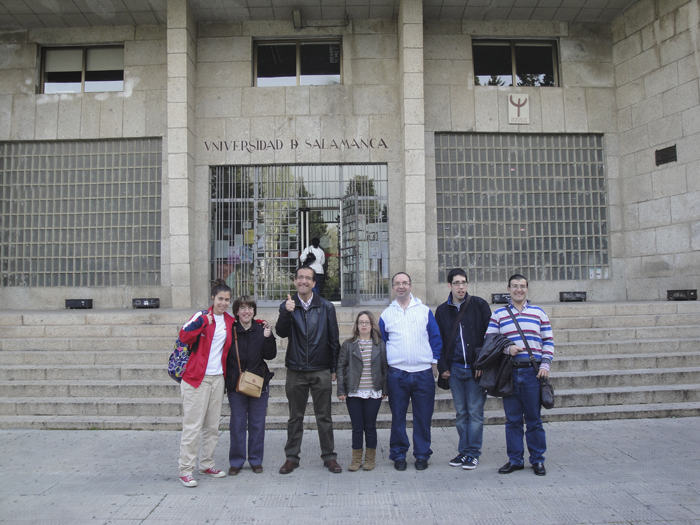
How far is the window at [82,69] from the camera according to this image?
11984 mm

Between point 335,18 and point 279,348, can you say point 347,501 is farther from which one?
point 335,18

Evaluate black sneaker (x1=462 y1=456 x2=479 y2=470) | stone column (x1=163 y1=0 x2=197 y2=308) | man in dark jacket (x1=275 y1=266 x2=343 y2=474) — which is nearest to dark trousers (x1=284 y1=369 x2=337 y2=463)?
man in dark jacket (x1=275 y1=266 x2=343 y2=474)

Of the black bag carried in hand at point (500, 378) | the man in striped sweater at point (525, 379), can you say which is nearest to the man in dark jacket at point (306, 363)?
the black bag carried in hand at point (500, 378)

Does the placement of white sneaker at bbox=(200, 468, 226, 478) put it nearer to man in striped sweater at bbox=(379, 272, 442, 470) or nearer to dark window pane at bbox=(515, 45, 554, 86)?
man in striped sweater at bbox=(379, 272, 442, 470)

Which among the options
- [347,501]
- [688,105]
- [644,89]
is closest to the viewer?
[347,501]

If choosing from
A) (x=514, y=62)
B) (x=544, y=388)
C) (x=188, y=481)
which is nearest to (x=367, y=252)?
(x=514, y=62)

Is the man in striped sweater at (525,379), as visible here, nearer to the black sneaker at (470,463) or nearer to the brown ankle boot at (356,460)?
the black sneaker at (470,463)

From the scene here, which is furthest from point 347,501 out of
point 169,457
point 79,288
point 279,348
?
point 79,288

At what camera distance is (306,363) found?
5.07 meters

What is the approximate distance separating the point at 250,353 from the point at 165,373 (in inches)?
120

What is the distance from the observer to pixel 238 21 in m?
11.8

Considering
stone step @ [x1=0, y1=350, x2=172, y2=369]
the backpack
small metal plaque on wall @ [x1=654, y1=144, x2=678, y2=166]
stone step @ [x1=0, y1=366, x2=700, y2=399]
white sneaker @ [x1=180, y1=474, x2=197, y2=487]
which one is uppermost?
small metal plaque on wall @ [x1=654, y1=144, x2=678, y2=166]

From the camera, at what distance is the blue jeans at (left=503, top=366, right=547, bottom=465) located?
480cm

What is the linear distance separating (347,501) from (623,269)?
9.98 m
